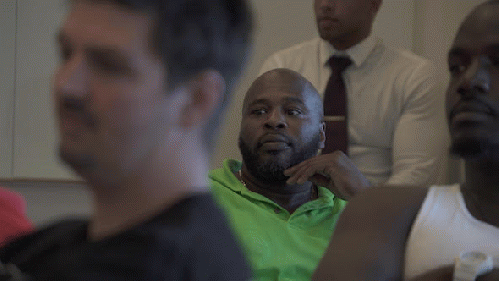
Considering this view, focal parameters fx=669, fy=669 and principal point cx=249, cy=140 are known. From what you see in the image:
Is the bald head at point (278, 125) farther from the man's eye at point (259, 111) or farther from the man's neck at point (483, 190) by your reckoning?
the man's neck at point (483, 190)

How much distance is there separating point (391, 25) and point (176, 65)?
9.12 ft

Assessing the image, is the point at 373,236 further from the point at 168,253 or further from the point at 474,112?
the point at 168,253

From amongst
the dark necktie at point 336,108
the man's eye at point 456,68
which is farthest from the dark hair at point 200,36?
the dark necktie at point 336,108

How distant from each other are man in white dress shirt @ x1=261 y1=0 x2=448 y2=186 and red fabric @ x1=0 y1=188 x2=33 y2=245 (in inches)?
55.0

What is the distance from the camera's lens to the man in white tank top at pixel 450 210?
1.07 meters

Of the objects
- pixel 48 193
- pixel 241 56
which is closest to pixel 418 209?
pixel 241 56

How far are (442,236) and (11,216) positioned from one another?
30.3 inches

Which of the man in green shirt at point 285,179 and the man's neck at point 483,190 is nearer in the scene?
the man's neck at point 483,190

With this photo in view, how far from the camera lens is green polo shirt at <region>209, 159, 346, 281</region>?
1521 mm

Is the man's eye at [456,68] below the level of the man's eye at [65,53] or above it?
below

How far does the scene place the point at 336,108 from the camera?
95.5 inches

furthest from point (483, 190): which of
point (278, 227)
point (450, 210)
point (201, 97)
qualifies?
point (201, 97)

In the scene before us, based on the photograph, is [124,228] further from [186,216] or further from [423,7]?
[423,7]

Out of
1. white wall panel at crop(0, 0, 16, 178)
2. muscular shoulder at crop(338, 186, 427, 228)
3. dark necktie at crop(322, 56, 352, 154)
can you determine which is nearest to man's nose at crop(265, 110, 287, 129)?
dark necktie at crop(322, 56, 352, 154)
